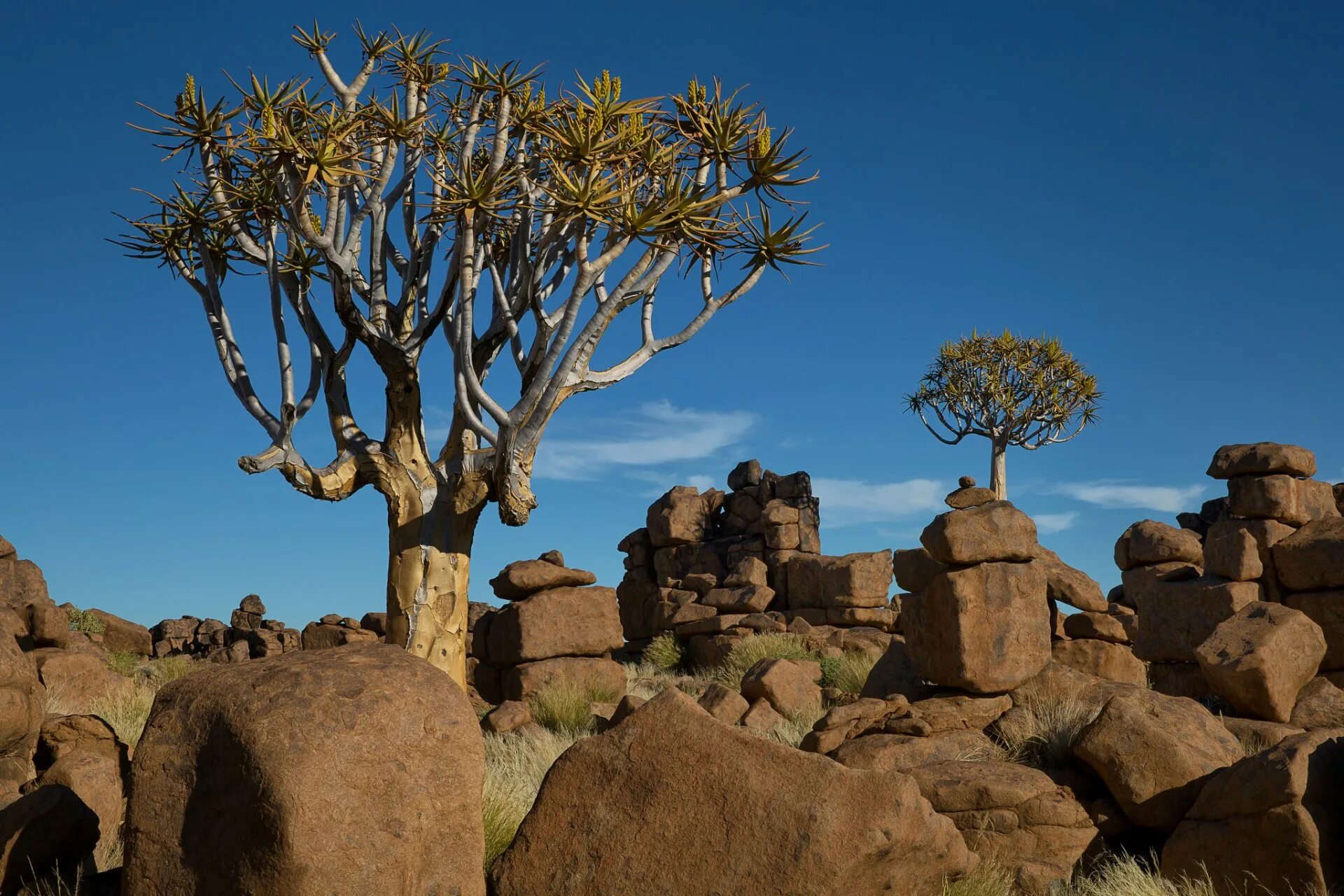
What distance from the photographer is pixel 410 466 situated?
1550 cm

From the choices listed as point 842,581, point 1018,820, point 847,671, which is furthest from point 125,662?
point 1018,820

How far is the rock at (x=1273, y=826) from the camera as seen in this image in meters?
7.24

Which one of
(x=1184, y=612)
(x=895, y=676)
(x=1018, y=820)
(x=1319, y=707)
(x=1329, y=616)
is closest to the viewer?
(x=1018, y=820)

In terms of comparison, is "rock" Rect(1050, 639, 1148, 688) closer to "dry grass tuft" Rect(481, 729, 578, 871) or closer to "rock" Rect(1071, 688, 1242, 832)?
"rock" Rect(1071, 688, 1242, 832)

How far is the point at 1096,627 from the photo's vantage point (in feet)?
47.2

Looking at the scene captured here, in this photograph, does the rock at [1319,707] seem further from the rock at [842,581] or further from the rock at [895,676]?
the rock at [842,581]

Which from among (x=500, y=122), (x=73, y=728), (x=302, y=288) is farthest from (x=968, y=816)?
(x=302, y=288)

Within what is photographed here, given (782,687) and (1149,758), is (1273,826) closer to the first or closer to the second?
(1149,758)

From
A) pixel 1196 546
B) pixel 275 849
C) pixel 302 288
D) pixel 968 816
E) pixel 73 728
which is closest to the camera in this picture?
pixel 275 849

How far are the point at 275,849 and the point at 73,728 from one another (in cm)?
517

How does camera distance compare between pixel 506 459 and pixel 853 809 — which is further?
pixel 506 459

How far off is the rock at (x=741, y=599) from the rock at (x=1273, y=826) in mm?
18199

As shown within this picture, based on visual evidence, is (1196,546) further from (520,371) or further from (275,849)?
(275,849)

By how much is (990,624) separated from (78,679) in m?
11.9
